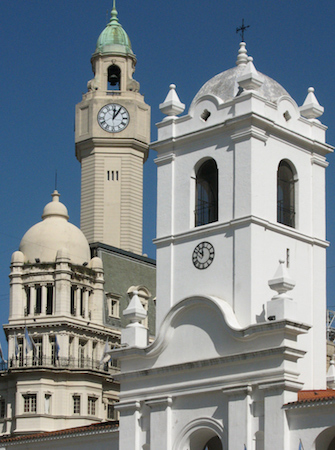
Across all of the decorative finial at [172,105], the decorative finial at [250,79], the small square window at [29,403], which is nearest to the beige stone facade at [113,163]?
the small square window at [29,403]

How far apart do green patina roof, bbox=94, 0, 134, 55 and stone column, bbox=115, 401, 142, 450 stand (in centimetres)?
5117

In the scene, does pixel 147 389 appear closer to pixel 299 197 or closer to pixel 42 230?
pixel 299 197

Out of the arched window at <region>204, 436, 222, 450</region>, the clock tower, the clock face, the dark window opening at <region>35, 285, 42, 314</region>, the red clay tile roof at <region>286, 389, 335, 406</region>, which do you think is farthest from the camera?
the clock tower

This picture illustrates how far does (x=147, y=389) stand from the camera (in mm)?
49312

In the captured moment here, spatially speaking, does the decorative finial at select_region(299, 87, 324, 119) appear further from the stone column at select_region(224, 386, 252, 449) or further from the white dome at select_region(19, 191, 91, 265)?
the white dome at select_region(19, 191, 91, 265)

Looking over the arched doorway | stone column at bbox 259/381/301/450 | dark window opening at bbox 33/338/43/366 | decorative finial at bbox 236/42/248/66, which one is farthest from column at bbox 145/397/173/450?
dark window opening at bbox 33/338/43/366

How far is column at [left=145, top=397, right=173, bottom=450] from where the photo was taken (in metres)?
48.0

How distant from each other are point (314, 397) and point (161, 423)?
268 inches

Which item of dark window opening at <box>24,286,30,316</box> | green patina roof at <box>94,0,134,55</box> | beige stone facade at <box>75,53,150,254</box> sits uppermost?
green patina roof at <box>94,0,134,55</box>

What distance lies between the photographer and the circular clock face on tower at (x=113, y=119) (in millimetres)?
94125

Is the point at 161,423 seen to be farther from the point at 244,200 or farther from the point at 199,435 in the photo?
the point at 244,200

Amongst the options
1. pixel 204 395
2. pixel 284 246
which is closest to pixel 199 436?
pixel 204 395

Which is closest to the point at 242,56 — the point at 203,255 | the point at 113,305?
the point at 203,255

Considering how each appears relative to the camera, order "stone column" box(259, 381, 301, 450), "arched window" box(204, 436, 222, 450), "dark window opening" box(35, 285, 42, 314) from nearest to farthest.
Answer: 1. "stone column" box(259, 381, 301, 450)
2. "arched window" box(204, 436, 222, 450)
3. "dark window opening" box(35, 285, 42, 314)
